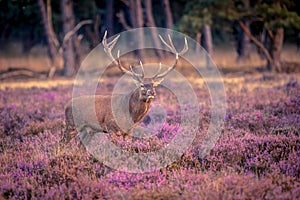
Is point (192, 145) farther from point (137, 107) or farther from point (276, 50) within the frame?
point (276, 50)

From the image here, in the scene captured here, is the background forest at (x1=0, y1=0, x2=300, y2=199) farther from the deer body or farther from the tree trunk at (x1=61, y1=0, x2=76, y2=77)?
the tree trunk at (x1=61, y1=0, x2=76, y2=77)

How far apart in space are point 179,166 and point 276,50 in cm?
1609

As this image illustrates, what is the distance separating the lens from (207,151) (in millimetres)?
8219

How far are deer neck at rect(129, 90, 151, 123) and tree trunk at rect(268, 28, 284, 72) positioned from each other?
577 inches

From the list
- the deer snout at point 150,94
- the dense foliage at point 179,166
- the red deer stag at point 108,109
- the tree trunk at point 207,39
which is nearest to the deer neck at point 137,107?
the red deer stag at point 108,109

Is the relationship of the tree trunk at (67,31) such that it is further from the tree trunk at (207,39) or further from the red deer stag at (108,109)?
the red deer stag at (108,109)

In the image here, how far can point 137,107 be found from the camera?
350 inches

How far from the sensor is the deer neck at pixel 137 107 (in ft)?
29.0

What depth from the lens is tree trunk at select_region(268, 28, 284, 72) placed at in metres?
22.3

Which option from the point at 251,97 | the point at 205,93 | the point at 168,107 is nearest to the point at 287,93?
the point at 251,97

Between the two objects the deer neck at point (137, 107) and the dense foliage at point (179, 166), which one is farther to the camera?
the deer neck at point (137, 107)

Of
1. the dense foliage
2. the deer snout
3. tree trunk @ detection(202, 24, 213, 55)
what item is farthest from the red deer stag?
Answer: tree trunk @ detection(202, 24, 213, 55)

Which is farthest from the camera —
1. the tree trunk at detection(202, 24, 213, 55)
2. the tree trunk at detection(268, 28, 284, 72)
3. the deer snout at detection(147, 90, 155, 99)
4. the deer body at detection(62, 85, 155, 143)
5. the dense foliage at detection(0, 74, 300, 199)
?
the tree trunk at detection(202, 24, 213, 55)

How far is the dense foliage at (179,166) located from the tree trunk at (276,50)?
10.8m
